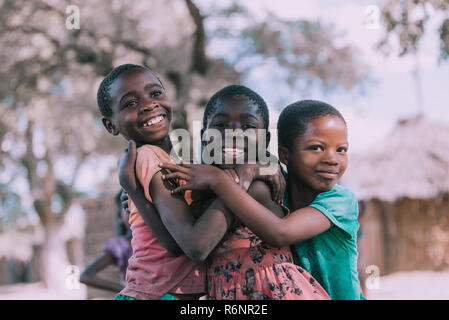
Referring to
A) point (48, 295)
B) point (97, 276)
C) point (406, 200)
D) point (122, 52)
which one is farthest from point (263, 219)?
point (406, 200)

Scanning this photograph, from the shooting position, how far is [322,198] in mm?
1723

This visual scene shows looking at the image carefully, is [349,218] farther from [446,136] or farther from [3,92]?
[446,136]

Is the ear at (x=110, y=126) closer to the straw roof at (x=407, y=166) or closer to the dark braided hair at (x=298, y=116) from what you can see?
the dark braided hair at (x=298, y=116)

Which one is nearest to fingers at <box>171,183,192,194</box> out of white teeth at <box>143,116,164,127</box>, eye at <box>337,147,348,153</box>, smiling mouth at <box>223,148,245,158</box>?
smiling mouth at <box>223,148,245,158</box>

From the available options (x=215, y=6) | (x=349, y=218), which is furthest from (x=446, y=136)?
(x=349, y=218)

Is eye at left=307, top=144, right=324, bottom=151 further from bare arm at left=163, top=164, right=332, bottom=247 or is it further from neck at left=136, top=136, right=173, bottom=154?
neck at left=136, top=136, right=173, bottom=154

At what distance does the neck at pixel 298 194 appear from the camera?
1.81 metres

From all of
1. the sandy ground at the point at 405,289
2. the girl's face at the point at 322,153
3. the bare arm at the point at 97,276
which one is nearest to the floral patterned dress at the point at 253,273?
the girl's face at the point at 322,153

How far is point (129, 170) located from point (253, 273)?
545 millimetres

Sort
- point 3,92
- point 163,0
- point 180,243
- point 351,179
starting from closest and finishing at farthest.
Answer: point 180,243 < point 3,92 < point 163,0 < point 351,179

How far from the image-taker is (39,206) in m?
14.6

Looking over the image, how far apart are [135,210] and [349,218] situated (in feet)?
2.51

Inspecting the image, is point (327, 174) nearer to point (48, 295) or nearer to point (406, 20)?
point (406, 20)
